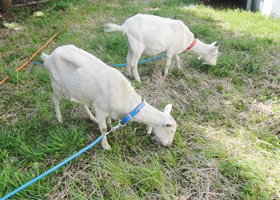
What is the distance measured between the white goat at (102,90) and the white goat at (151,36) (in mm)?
1564

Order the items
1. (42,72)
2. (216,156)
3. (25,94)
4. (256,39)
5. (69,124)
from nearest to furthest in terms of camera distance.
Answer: (216,156)
(69,124)
(25,94)
(42,72)
(256,39)

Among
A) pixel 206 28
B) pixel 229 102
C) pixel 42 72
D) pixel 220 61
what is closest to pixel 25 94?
Answer: pixel 42 72

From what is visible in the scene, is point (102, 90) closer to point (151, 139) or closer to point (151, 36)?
point (151, 139)

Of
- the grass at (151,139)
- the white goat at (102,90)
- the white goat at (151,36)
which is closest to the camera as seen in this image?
the grass at (151,139)

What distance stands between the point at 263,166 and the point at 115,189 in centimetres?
182

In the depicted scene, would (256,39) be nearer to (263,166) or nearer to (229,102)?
(229,102)

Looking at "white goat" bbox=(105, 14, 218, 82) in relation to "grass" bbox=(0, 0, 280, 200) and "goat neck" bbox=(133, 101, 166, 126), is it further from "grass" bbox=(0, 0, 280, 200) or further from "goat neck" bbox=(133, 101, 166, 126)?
"goat neck" bbox=(133, 101, 166, 126)

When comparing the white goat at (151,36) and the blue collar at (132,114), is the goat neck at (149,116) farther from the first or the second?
the white goat at (151,36)

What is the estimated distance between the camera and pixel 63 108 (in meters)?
3.87

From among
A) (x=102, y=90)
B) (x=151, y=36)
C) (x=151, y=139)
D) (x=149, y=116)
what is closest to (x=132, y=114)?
(x=149, y=116)

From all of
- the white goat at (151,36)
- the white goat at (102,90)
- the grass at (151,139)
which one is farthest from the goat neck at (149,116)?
the white goat at (151,36)

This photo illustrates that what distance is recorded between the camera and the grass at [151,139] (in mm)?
2613

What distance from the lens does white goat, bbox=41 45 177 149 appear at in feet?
9.09

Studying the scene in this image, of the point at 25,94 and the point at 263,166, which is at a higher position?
the point at 25,94
